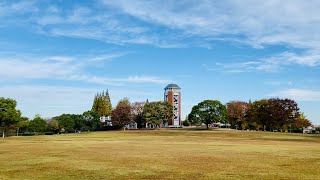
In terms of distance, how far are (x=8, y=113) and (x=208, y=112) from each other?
66.9m

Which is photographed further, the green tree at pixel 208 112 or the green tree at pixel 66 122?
the green tree at pixel 66 122

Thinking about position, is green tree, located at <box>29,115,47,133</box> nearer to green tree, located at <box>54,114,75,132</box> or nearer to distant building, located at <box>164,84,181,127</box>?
green tree, located at <box>54,114,75,132</box>

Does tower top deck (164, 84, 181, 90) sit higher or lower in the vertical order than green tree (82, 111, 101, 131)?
higher

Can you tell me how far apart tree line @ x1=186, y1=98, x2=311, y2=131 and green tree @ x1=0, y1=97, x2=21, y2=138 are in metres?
60.7

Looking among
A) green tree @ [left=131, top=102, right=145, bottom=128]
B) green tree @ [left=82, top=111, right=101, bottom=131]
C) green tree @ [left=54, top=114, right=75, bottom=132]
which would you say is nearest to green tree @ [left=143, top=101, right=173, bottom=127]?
green tree @ [left=131, top=102, right=145, bottom=128]

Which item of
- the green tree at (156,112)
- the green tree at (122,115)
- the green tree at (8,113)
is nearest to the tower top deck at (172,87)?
the green tree at (122,115)

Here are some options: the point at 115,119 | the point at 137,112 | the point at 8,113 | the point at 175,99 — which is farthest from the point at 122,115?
the point at 8,113

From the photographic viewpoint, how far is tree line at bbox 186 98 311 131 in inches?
4998

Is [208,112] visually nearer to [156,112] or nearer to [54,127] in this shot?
[156,112]

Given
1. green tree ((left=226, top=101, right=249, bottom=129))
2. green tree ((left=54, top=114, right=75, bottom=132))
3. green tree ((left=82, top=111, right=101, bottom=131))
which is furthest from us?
green tree ((left=82, top=111, right=101, bottom=131))

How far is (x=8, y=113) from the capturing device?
96375mm

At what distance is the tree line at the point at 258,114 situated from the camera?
127 meters

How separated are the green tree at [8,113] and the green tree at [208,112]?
2368 inches

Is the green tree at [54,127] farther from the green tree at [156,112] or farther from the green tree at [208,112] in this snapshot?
the green tree at [208,112]
